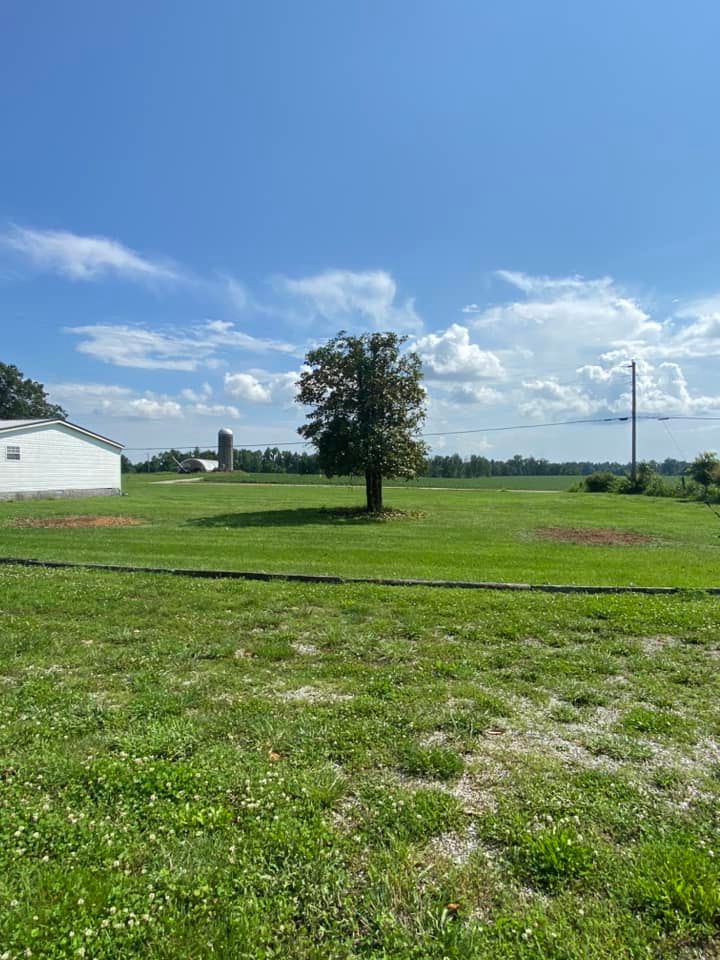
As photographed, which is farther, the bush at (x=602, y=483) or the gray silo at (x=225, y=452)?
the gray silo at (x=225, y=452)

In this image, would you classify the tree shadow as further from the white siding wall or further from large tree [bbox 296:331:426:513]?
the white siding wall

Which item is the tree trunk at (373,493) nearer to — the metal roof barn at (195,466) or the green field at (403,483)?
the green field at (403,483)

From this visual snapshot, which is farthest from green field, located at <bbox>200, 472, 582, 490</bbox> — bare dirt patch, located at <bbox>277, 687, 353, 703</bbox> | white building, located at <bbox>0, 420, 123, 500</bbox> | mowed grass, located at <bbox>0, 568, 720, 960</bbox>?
bare dirt patch, located at <bbox>277, 687, 353, 703</bbox>

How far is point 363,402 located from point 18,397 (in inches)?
2413

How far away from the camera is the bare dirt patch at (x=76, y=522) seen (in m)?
16.5

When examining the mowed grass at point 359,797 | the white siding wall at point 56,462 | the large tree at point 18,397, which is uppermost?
the large tree at point 18,397

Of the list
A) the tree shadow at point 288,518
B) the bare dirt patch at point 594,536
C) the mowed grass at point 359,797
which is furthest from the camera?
the tree shadow at point 288,518

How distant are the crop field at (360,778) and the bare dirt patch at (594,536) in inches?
273

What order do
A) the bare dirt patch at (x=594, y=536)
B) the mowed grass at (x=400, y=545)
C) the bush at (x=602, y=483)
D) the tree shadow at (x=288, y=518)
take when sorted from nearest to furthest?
the mowed grass at (x=400, y=545)
the bare dirt patch at (x=594, y=536)
the tree shadow at (x=288, y=518)
the bush at (x=602, y=483)

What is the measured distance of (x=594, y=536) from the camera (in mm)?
14555

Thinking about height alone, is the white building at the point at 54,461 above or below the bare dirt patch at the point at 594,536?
above

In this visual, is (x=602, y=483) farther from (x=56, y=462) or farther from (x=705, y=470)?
(x=56, y=462)

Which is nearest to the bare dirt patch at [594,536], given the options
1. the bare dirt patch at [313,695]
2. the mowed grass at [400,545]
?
the mowed grass at [400,545]

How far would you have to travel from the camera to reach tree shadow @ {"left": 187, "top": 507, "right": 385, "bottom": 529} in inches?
688
